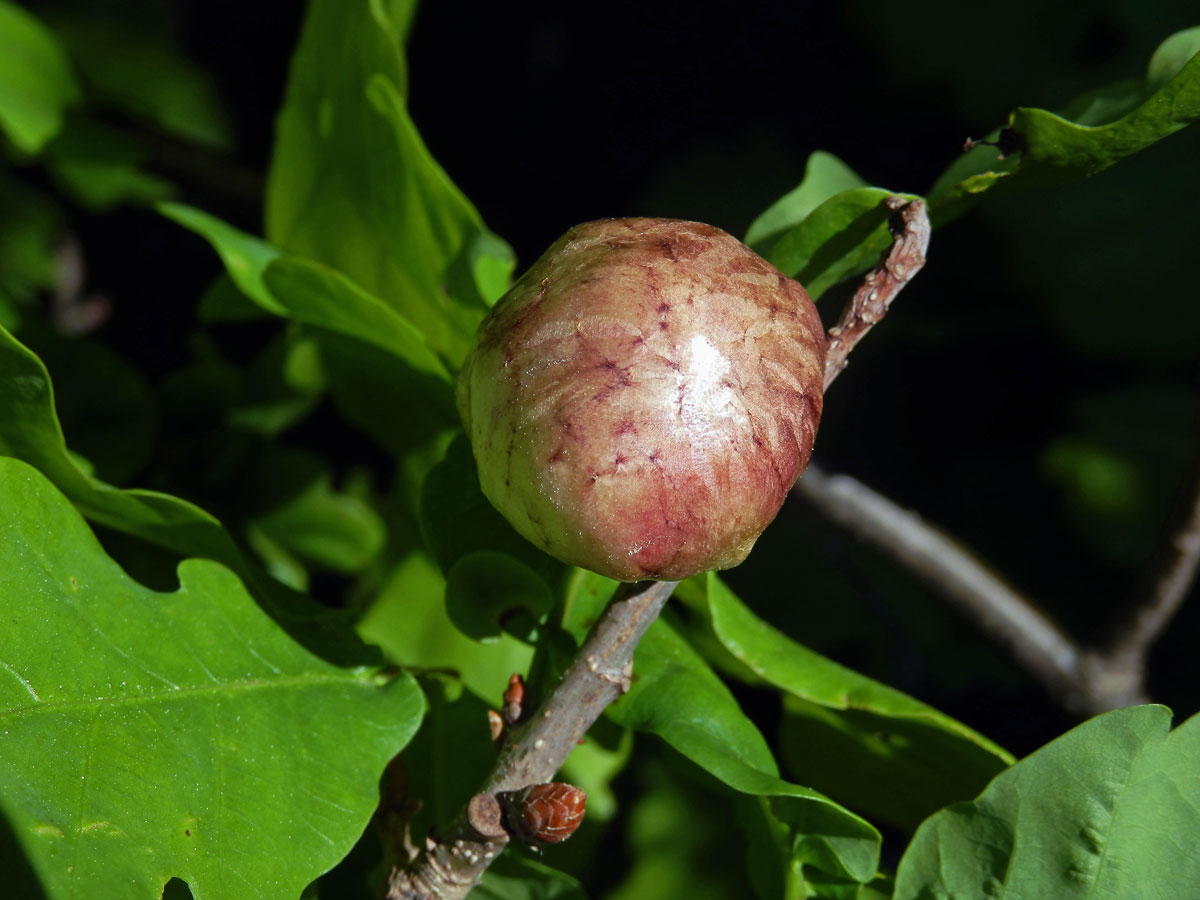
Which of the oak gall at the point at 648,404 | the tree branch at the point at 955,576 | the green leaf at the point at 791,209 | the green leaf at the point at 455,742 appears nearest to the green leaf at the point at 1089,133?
the green leaf at the point at 791,209

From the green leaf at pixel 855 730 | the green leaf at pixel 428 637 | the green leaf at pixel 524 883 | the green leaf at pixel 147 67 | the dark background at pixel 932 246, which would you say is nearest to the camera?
the green leaf at pixel 855 730

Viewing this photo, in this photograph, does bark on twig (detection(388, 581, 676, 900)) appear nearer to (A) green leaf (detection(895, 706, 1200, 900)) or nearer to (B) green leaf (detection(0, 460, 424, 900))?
(B) green leaf (detection(0, 460, 424, 900))

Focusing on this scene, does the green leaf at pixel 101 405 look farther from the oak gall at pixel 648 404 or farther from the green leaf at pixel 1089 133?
the green leaf at pixel 1089 133

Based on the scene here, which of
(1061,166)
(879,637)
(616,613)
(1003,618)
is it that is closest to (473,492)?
(616,613)

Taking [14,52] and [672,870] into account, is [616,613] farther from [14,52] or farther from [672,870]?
[14,52]

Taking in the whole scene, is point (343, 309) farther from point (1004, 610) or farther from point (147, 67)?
point (147, 67)

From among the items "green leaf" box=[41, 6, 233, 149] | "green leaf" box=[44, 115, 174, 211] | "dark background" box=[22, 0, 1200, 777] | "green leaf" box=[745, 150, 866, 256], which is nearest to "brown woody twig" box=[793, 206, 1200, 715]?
"dark background" box=[22, 0, 1200, 777]

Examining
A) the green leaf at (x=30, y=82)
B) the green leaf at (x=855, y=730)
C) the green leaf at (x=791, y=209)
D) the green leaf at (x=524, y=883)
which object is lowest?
the green leaf at (x=524, y=883)
